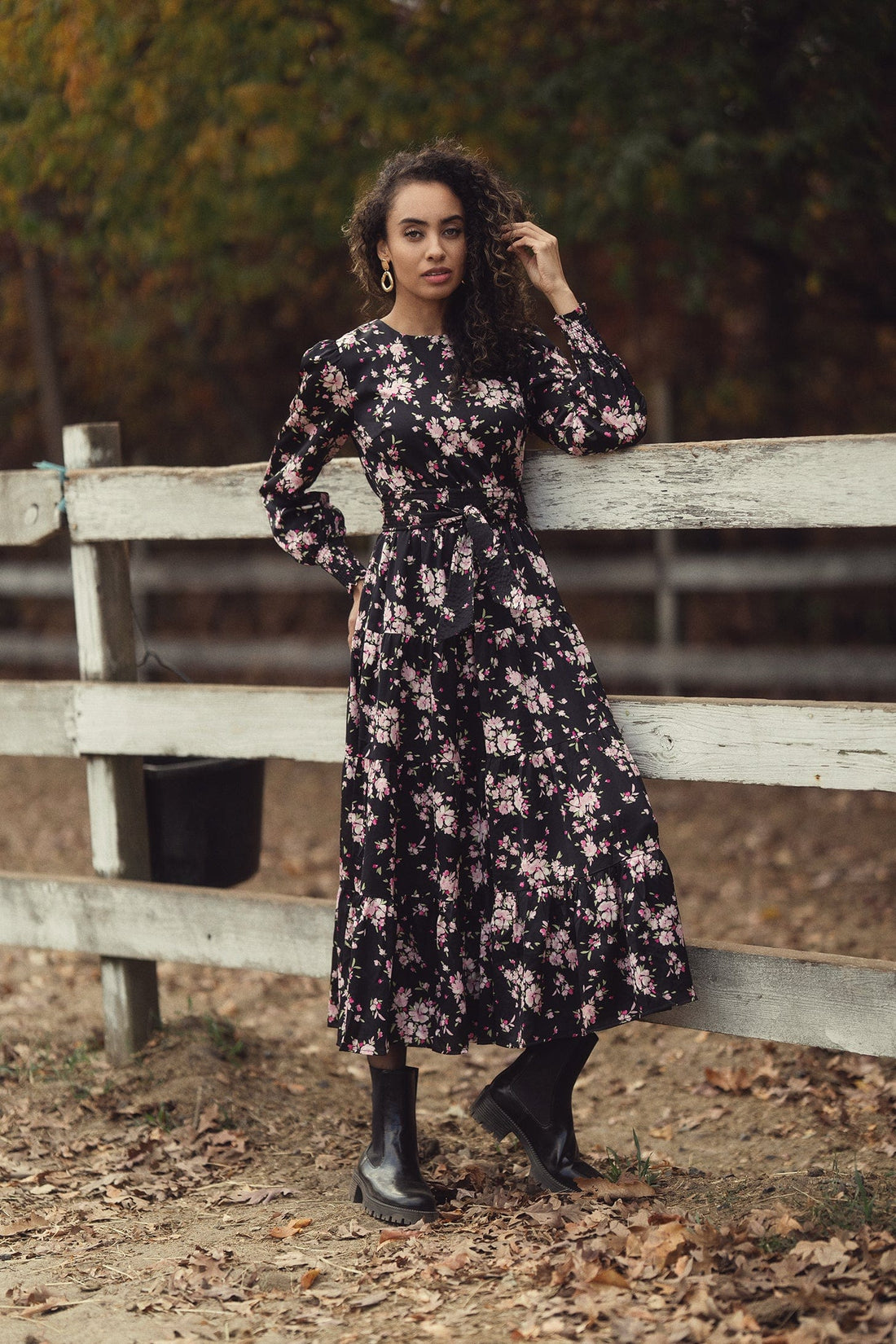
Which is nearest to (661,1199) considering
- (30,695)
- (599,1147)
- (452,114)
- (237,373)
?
(599,1147)

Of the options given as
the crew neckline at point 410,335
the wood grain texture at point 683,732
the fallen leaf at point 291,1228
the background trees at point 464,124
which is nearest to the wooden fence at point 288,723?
the wood grain texture at point 683,732

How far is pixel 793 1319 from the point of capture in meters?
2.61

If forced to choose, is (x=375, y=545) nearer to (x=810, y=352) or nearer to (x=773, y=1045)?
(x=773, y=1045)

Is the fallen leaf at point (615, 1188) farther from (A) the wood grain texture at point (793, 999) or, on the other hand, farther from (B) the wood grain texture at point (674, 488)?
(B) the wood grain texture at point (674, 488)

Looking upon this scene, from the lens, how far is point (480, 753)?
325 centimetres

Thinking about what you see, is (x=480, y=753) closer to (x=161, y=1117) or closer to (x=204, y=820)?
(x=204, y=820)

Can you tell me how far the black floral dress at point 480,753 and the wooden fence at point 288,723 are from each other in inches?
6.7

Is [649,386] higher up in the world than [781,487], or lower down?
higher up

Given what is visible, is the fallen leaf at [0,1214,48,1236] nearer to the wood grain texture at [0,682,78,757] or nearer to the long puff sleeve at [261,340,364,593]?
the wood grain texture at [0,682,78,757]

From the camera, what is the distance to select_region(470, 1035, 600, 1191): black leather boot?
3311 mm

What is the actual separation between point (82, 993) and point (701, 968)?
2739 mm

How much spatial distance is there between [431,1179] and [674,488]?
1.77 m

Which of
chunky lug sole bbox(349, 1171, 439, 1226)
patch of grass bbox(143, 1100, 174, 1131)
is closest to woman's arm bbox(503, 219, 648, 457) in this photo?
chunky lug sole bbox(349, 1171, 439, 1226)

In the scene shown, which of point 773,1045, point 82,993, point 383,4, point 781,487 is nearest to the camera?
point 781,487
